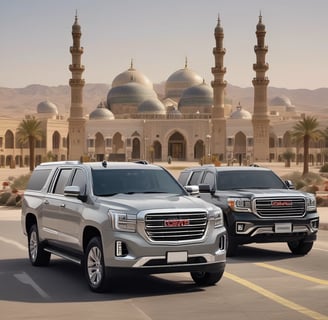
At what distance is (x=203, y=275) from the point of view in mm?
9430

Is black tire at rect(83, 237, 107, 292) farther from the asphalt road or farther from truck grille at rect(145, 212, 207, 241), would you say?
truck grille at rect(145, 212, 207, 241)

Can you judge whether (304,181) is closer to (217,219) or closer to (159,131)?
(217,219)

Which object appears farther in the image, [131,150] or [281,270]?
[131,150]

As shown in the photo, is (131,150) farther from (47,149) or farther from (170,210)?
(170,210)

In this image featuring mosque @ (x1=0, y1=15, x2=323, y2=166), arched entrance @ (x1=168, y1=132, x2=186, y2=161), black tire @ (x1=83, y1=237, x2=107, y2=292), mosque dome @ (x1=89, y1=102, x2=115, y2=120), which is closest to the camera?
black tire @ (x1=83, y1=237, x2=107, y2=292)

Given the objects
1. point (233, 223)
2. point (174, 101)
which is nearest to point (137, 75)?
point (174, 101)

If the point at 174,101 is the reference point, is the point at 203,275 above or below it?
below

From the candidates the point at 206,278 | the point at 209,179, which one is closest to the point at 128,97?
the point at 209,179

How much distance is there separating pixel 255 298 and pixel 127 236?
5.33 feet

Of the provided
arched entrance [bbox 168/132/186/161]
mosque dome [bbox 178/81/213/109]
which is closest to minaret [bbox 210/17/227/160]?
arched entrance [bbox 168/132/186/161]

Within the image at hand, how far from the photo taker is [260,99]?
83500mm

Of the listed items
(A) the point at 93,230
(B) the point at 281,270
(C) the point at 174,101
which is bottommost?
(B) the point at 281,270

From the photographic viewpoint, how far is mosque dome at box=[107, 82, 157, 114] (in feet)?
374

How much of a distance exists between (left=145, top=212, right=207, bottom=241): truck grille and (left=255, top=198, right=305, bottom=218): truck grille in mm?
3877
